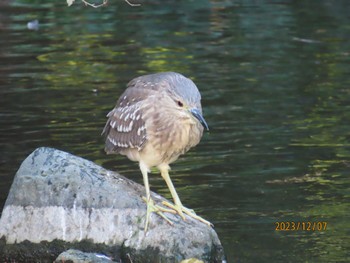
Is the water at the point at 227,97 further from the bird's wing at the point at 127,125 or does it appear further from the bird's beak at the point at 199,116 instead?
the bird's beak at the point at 199,116

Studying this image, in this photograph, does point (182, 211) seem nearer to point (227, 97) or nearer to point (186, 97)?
point (186, 97)

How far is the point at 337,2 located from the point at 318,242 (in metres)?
12.2

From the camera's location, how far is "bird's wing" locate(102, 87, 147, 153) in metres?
8.09

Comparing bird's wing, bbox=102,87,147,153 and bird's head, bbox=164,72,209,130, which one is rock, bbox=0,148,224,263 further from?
bird's head, bbox=164,72,209,130

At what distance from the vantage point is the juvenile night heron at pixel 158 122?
757 cm

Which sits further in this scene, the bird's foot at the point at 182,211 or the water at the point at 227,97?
the water at the point at 227,97

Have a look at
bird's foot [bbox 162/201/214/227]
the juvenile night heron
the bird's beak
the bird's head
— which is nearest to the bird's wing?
the juvenile night heron

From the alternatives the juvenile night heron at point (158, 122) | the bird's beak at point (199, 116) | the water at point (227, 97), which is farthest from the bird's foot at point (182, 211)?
the bird's beak at point (199, 116)

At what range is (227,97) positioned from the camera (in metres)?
13.6

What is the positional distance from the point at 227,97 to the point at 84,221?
18.5 feet

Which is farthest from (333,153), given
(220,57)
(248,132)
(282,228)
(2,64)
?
(2,64)

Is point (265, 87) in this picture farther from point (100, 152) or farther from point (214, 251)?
point (214, 251)

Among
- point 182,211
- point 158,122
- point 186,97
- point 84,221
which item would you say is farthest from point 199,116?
point 84,221

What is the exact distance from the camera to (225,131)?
39.7 feet
